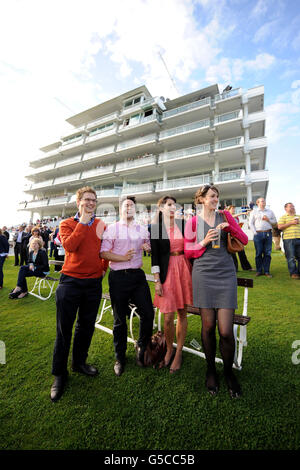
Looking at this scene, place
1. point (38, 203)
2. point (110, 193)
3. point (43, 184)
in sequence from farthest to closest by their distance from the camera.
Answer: point (43, 184) → point (38, 203) → point (110, 193)

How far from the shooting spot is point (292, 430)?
1.51 metres

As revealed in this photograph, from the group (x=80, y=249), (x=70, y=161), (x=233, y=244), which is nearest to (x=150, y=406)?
(x=80, y=249)

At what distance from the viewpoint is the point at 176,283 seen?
232cm

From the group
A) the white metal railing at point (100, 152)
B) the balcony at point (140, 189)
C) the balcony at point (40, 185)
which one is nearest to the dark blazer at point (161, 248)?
the balcony at point (140, 189)

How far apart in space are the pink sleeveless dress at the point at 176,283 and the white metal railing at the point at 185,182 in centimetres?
1915

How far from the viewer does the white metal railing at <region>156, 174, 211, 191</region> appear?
2005 centimetres

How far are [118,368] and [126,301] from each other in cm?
86

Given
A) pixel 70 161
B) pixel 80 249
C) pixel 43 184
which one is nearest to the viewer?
pixel 80 249

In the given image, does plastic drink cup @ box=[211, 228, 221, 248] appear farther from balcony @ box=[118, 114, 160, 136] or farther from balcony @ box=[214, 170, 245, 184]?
balcony @ box=[118, 114, 160, 136]

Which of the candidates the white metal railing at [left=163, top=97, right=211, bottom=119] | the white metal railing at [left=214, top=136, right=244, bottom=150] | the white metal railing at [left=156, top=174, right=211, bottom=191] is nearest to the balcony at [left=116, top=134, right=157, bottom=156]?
the white metal railing at [left=163, top=97, right=211, bottom=119]

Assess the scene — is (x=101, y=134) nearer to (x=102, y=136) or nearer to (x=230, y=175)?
(x=102, y=136)

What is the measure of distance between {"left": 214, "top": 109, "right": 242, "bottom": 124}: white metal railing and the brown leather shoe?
76.1ft

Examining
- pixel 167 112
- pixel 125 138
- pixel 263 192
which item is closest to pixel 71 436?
pixel 263 192
